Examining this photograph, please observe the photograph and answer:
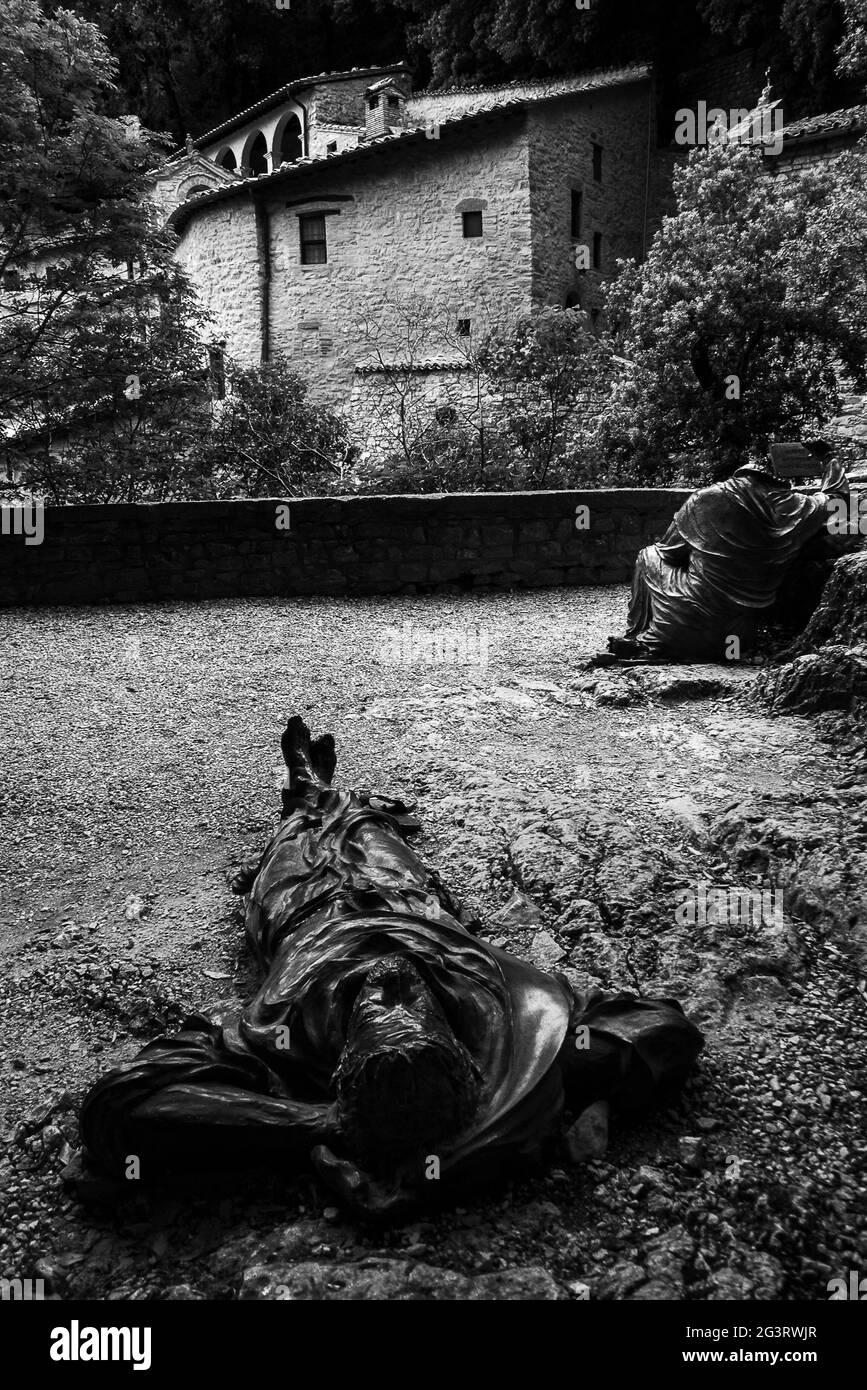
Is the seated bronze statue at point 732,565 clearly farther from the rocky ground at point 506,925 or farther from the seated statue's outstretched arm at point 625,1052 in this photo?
the seated statue's outstretched arm at point 625,1052

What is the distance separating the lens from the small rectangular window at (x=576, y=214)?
1006 inches

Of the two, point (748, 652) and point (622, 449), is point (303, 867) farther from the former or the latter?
point (622, 449)

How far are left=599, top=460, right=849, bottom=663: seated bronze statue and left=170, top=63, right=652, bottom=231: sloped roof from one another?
67.7 feet

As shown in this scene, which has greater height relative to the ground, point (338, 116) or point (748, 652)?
point (338, 116)

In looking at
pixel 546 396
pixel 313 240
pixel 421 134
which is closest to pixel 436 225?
pixel 421 134

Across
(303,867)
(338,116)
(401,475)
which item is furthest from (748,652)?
(338,116)

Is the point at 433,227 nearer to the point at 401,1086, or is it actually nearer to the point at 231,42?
the point at 231,42

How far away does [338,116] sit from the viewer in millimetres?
30297

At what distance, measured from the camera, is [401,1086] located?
6.51 feet

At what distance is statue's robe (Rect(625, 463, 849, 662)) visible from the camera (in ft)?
21.0

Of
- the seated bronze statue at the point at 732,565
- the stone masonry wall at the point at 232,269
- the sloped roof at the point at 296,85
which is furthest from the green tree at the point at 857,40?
the sloped roof at the point at 296,85

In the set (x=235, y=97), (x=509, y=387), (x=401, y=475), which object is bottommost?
(x=401, y=475)

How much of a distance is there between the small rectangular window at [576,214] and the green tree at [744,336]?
39.0 ft

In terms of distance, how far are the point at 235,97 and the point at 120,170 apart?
28289 millimetres
